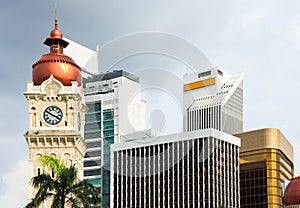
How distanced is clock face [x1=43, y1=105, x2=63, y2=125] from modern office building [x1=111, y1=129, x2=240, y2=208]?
102208mm

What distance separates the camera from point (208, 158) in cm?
17050

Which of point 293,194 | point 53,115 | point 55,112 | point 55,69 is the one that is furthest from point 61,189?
point 293,194

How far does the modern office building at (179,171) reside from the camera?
559ft

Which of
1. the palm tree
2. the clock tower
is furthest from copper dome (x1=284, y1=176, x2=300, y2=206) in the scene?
the palm tree

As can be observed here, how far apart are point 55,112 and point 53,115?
1.09 feet

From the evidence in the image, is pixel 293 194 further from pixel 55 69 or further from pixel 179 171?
pixel 55 69

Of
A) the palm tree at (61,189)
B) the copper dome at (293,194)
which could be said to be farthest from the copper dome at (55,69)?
the copper dome at (293,194)

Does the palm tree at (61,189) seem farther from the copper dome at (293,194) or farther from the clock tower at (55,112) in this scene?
the copper dome at (293,194)

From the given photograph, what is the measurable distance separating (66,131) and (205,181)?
104120 mm

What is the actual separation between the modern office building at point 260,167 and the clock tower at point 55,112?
391 feet

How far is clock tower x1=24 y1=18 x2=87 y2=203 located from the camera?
222ft

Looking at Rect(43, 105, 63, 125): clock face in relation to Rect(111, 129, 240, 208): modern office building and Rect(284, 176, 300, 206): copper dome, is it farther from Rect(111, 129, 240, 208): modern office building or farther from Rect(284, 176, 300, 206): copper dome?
Rect(111, 129, 240, 208): modern office building

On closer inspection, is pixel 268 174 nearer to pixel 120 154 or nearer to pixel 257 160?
pixel 257 160

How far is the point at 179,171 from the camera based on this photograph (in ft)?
572
